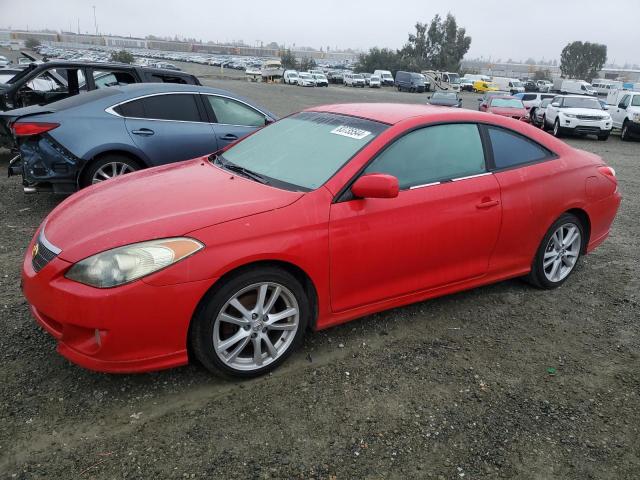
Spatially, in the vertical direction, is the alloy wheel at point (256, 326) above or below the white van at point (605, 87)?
above

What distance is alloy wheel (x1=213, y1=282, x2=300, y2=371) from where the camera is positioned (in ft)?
9.27

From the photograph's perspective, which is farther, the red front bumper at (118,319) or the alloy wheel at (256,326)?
the alloy wheel at (256,326)

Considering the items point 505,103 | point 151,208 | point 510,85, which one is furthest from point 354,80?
point 151,208

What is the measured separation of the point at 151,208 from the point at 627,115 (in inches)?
748

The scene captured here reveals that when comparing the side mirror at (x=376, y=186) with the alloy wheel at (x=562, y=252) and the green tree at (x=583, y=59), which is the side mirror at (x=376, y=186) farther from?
the green tree at (x=583, y=59)

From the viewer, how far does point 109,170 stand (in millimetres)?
5801

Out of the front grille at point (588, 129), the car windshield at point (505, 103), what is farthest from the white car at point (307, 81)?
the front grille at point (588, 129)

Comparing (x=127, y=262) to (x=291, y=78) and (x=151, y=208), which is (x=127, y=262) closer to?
(x=151, y=208)

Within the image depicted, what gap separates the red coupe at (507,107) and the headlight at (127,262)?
18.7 m

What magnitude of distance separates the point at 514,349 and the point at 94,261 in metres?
2.76

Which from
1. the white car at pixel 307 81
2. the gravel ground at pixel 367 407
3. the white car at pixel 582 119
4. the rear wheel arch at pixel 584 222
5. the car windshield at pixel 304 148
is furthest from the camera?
the white car at pixel 307 81

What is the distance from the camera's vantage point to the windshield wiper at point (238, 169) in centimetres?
334

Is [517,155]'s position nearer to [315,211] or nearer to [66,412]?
[315,211]

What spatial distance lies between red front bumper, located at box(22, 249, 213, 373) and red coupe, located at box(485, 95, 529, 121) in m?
18.8
